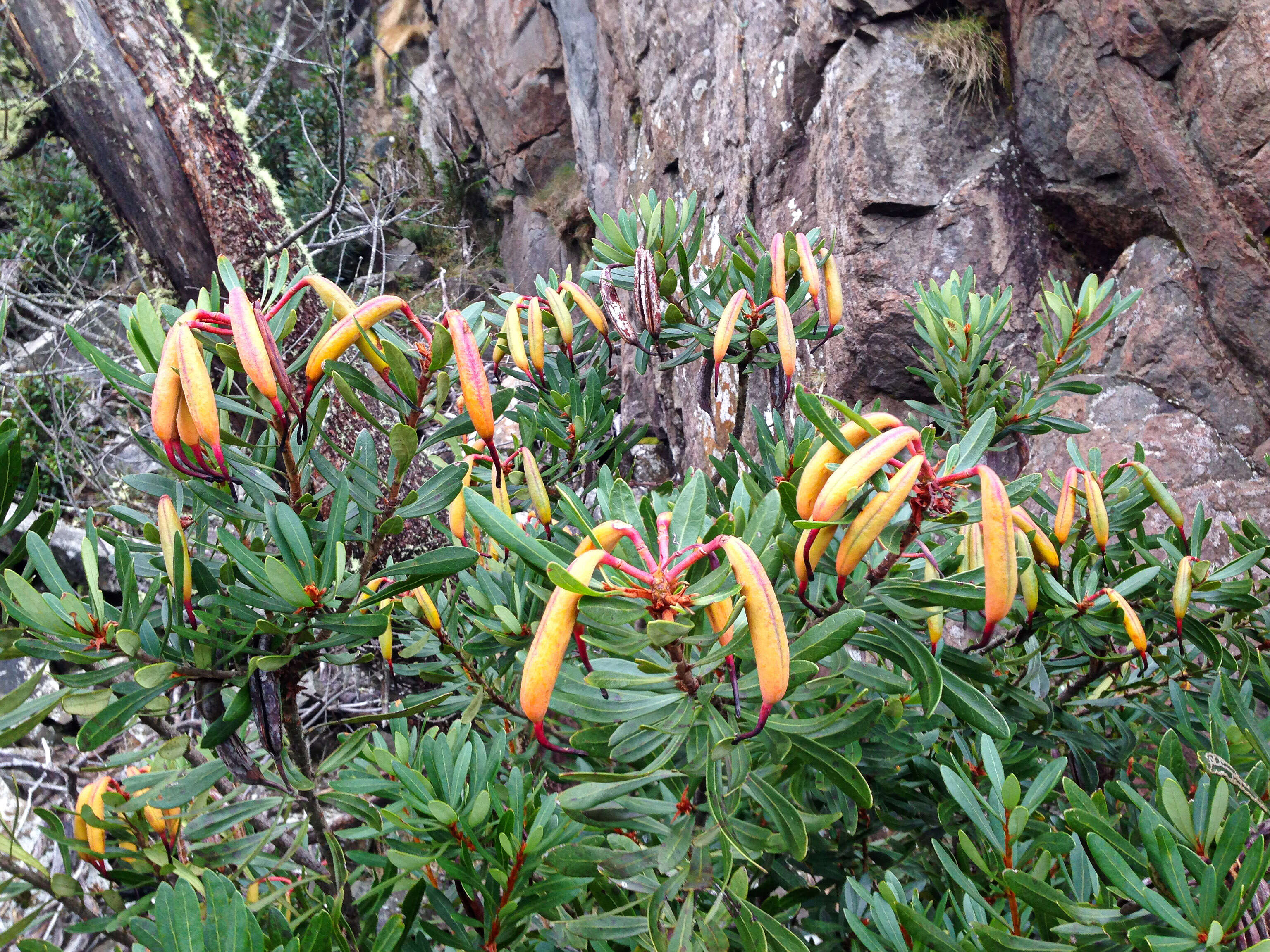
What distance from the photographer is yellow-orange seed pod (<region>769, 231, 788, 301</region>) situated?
49.1 inches

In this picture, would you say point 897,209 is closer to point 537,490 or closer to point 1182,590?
point 1182,590

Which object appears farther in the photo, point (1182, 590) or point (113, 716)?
point (1182, 590)

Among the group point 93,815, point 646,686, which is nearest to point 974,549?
point 646,686

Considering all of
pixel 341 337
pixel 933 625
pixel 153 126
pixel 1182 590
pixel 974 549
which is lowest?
→ pixel 1182 590

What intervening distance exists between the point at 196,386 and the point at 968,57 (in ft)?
9.54

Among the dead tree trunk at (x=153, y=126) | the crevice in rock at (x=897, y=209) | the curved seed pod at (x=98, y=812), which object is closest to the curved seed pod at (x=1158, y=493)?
the curved seed pod at (x=98, y=812)

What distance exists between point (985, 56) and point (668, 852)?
2.95 m

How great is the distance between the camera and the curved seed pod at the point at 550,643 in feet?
1.89

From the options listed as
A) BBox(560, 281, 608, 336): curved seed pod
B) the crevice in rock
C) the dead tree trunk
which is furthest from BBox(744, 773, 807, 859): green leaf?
the dead tree trunk

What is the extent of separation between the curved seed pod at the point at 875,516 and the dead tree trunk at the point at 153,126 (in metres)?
2.72

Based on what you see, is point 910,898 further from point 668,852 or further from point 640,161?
point 640,161

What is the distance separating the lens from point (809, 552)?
2.22 feet

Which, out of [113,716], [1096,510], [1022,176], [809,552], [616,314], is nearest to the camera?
[809,552]

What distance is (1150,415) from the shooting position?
7.61 feet
